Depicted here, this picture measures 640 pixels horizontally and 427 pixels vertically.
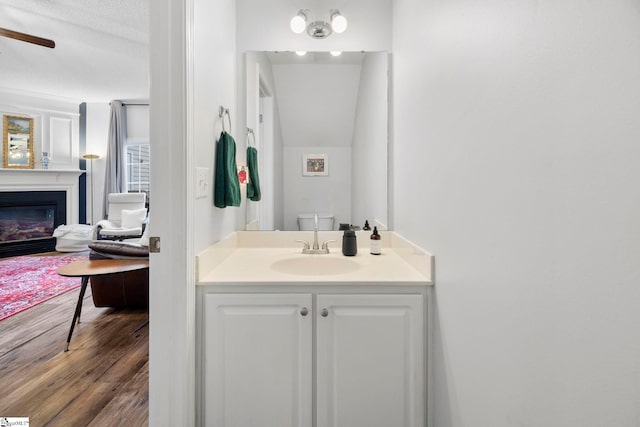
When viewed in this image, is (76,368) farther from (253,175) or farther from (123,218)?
(123,218)

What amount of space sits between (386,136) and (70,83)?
5.67 metres

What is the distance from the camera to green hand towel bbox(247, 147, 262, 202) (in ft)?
6.76

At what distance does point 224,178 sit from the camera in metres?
1.59

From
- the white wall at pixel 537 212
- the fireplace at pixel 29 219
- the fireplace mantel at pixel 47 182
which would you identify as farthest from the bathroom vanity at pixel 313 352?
the fireplace mantel at pixel 47 182

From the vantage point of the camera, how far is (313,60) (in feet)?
6.82

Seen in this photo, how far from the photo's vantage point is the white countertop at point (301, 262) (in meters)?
1.36

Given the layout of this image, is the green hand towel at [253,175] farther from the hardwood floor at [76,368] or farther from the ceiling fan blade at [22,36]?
the ceiling fan blade at [22,36]

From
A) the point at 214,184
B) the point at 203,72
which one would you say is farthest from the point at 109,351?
the point at 203,72

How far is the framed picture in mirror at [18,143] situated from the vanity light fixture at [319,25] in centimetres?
593

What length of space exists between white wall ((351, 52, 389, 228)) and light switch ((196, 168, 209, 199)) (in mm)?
953

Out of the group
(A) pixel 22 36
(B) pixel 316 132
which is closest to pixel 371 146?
(B) pixel 316 132

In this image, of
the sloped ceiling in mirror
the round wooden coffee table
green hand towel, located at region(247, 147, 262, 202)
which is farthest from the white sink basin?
the round wooden coffee table

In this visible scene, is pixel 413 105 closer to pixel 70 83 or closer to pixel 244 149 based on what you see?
pixel 244 149

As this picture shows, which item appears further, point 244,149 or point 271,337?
point 244,149
